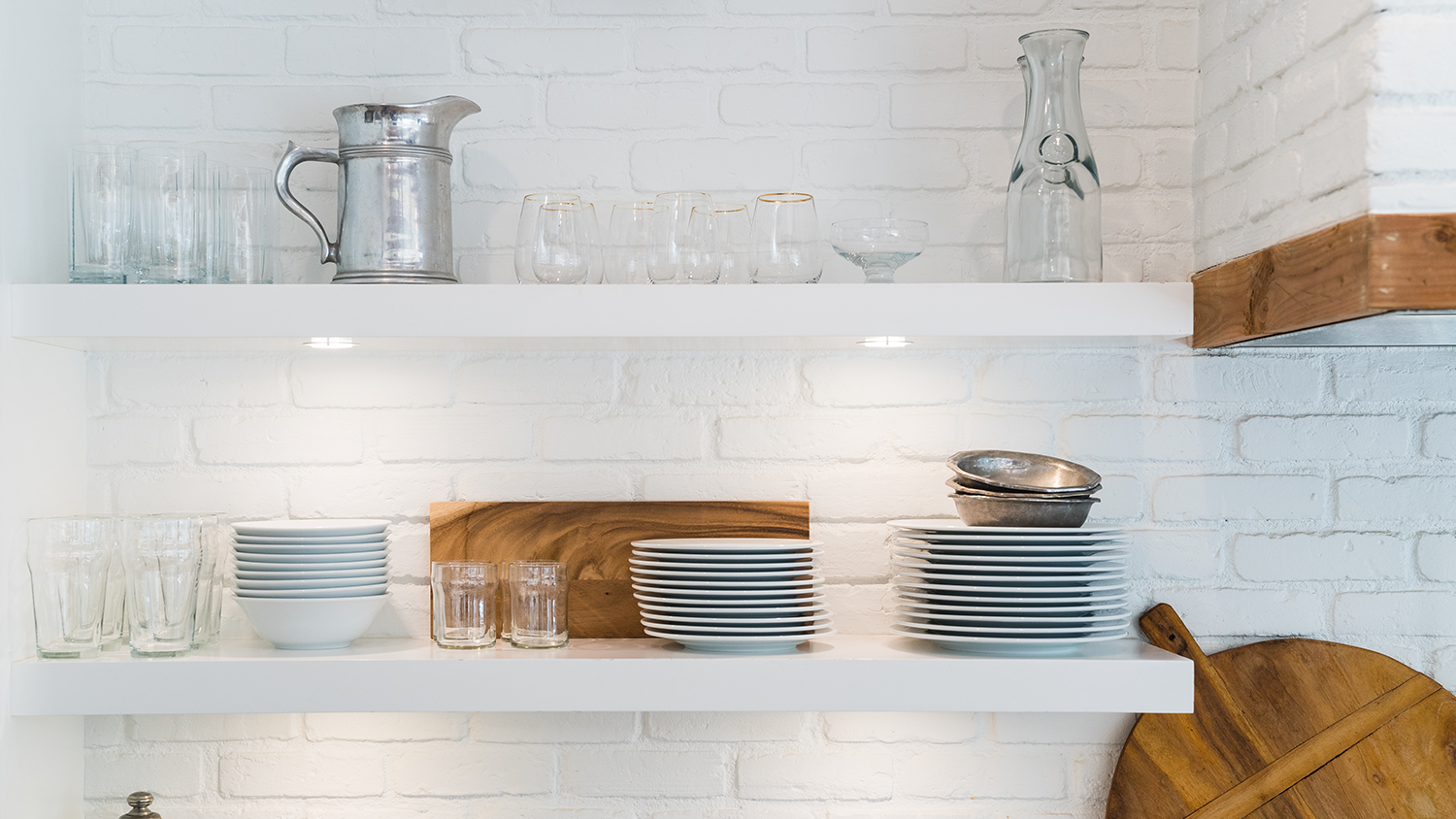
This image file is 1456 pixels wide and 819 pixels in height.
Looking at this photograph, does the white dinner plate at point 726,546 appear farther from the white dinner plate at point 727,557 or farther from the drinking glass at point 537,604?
the drinking glass at point 537,604

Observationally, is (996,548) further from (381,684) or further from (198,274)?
(198,274)

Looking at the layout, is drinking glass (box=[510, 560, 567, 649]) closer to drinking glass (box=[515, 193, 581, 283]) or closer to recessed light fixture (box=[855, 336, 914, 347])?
drinking glass (box=[515, 193, 581, 283])

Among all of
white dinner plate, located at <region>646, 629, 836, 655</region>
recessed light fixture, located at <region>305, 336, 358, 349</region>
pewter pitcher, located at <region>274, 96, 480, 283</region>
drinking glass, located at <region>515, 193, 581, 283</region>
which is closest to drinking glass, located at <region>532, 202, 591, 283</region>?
drinking glass, located at <region>515, 193, 581, 283</region>

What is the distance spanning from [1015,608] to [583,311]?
63 cm

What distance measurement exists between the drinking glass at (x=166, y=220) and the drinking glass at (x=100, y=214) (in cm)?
1

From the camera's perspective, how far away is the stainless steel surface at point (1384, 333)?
1152 mm

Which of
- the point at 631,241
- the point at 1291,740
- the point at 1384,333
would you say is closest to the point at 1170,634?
the point at 1291,740

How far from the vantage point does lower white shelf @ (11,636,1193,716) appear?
133 cm

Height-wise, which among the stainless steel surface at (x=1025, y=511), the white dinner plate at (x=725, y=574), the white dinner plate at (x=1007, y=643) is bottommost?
the white dinner plate at (x=1007, y=643)

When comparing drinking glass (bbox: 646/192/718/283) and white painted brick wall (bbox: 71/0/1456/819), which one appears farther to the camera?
white painted brick wall (bbox: 71/0/1456/819)

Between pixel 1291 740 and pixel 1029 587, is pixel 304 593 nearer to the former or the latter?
pixel 1029 587

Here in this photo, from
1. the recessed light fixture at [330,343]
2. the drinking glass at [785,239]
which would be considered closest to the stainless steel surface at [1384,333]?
the drinking glass at [785,239]

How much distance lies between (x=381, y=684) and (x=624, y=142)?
0.79m

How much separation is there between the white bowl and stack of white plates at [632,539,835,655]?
372 millimetres
